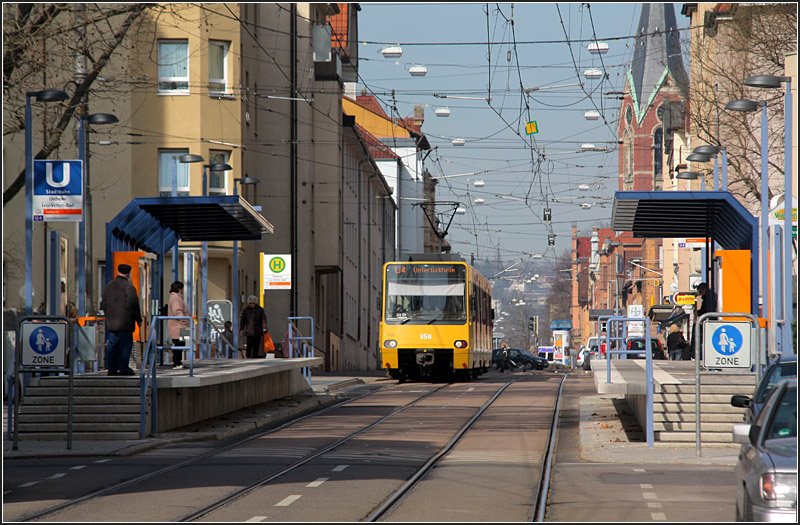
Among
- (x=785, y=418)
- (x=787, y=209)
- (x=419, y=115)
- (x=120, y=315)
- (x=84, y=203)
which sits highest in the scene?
(x=419, y=115)

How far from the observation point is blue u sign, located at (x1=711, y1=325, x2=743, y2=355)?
1972 centimetres

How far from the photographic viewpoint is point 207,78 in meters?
47.8

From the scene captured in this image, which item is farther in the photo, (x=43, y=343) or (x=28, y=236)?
(x=28, y=236)

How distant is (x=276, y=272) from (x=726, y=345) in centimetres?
2026

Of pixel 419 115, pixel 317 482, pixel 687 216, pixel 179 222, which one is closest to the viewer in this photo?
pixel 317 482

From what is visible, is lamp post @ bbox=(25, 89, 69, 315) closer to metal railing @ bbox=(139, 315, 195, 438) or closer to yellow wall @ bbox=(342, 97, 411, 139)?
metal railing @ bbox=(139, 315, 195, 438)

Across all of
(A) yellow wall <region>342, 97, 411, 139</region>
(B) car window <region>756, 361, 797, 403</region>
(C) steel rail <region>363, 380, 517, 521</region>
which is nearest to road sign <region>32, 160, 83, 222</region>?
(C) steel rail <region>363, 380, 517, 521</region>

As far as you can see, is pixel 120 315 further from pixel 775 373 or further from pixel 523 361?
pixel 523 361

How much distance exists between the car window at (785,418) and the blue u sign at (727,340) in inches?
350

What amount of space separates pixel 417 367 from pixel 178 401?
1951cm

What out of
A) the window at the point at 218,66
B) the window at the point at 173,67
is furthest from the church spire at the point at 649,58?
the window at the point at 173,67

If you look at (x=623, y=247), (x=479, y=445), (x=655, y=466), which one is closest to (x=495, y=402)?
(x=479, y=445)

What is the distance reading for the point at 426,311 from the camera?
41.7m

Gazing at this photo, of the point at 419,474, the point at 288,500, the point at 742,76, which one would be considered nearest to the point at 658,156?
the point at 742,76
